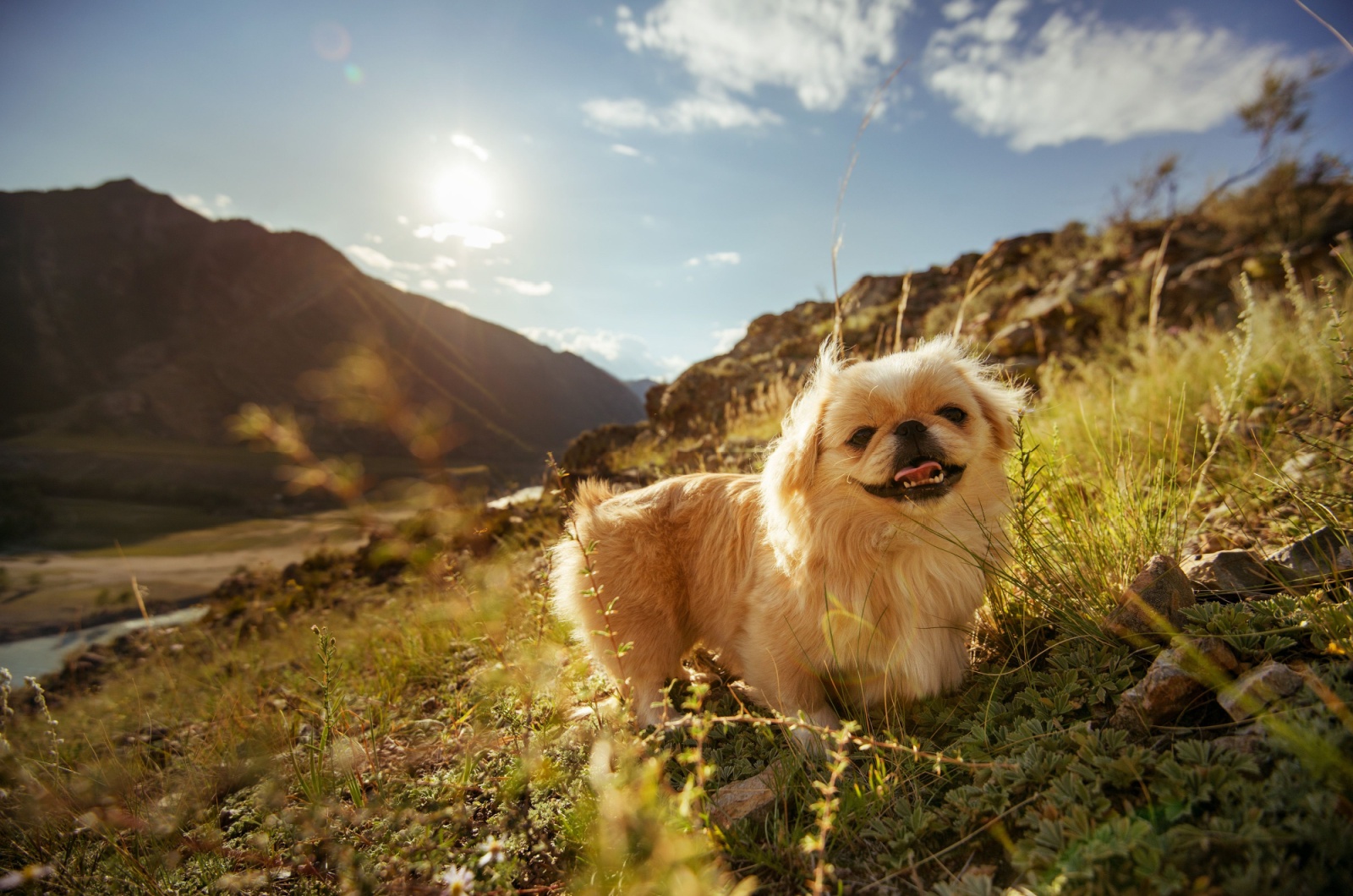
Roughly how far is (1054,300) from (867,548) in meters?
11.7

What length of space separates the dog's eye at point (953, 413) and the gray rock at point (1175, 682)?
3.31 ft

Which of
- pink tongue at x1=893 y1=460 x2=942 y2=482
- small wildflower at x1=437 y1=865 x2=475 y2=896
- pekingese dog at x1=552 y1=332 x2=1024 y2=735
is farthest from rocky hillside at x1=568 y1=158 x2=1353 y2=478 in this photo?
small wildflower at x1=437 y1=865 x2=475 y2=896

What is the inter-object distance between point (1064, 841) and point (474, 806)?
1837 mm

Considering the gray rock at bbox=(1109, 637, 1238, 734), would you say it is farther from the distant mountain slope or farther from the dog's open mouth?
A: the distant mountain slope

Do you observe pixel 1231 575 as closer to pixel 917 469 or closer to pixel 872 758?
pixel 917 469

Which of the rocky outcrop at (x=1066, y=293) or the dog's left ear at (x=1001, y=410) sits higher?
the rocky outcrop at (x=1066, y=293)

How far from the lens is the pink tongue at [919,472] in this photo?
193cm

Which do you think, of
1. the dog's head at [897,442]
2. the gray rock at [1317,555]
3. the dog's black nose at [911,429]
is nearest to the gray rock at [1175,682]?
the gray rock at [1317,555]

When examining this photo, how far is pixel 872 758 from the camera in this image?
1757mm

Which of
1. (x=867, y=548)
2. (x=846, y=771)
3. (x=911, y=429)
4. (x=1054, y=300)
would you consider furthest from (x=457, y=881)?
(x=1054, y=300)

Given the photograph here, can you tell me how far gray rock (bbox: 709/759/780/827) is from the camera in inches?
63.2

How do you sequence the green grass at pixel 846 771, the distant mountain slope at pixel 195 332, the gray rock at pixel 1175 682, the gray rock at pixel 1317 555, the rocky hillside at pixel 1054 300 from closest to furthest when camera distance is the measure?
the green grass at pixel 846 771 < the gray rock at pixel 1175 682 < the gray rock at pixel 1317 555 < the rocky hillside at pixel 1054 300 < the distant mountain slope at pixel 195 332

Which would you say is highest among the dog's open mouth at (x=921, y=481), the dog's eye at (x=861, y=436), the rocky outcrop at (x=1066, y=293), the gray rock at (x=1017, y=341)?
the rocky outcrop at (x=1066, y=293)

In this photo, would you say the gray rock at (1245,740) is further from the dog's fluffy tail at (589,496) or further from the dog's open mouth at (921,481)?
the dog's fluffy tail at (589,496)
